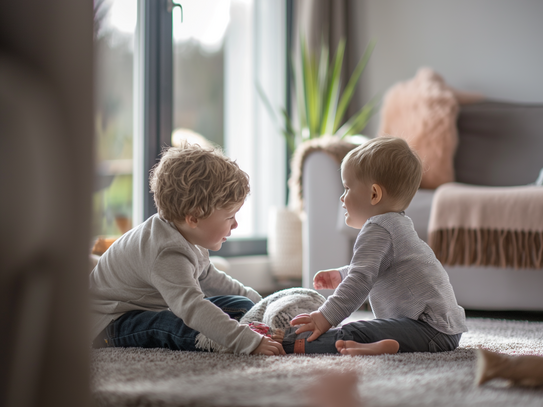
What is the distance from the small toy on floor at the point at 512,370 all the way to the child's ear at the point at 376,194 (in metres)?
0.47

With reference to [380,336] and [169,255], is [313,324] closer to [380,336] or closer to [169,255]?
[380,336]

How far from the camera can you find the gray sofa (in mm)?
1743

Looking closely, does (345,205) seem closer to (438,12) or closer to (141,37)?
(141,37)

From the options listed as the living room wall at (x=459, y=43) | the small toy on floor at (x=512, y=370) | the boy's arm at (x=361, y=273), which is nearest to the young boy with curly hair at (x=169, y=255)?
the boy's arm at (x=361, y=273)

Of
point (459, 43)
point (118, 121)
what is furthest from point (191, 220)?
point (459, 43)

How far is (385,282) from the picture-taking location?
1136 millimetres

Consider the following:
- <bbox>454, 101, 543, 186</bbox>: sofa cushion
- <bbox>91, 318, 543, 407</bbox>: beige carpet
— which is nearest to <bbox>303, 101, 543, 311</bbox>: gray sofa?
<bbox>454, 101, 543, 186</bbox>: sofa cushion

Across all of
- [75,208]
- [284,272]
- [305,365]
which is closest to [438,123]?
[284,272]

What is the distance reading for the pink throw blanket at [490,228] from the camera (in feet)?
5.42

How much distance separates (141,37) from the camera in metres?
2.39

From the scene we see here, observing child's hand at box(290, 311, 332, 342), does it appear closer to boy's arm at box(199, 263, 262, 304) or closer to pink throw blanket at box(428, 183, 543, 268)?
boy's arm at box(199, 263, 262, 304)

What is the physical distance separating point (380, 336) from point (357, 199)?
30 cm

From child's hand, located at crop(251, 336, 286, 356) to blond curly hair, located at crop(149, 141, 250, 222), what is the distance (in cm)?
30

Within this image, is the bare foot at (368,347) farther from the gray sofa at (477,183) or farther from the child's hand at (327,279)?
the gray sofa at (477,183)
